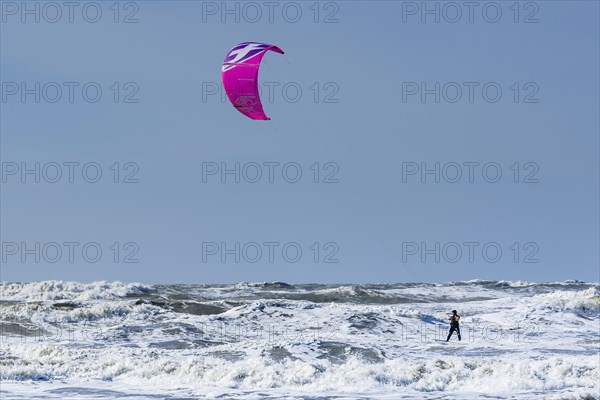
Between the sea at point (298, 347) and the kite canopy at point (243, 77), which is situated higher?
the kite canopy at point (243, 77)

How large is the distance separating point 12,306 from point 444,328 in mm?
17978

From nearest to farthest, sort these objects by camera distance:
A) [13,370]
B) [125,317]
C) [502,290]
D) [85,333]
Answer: [13,370] → [85,333] → [125,317] → [502,290]

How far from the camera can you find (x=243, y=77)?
31562 mm

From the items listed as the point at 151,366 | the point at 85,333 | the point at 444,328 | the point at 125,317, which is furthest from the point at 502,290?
the point at 151,366

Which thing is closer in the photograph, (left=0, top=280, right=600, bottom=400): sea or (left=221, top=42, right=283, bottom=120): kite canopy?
(left=0, top=280, right=600, bottom=400): sea

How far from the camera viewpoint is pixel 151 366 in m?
27.8

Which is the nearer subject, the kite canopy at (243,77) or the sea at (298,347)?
the sea at (298,347)

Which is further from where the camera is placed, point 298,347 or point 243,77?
point 243,77

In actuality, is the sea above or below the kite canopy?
below

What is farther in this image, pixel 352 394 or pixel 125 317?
pixel 125 317

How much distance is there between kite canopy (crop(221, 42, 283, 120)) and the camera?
103ft

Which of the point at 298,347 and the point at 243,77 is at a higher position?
the point at 243,77

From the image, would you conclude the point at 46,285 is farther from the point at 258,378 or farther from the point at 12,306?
the point at 258,378

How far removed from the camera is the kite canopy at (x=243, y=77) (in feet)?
103
